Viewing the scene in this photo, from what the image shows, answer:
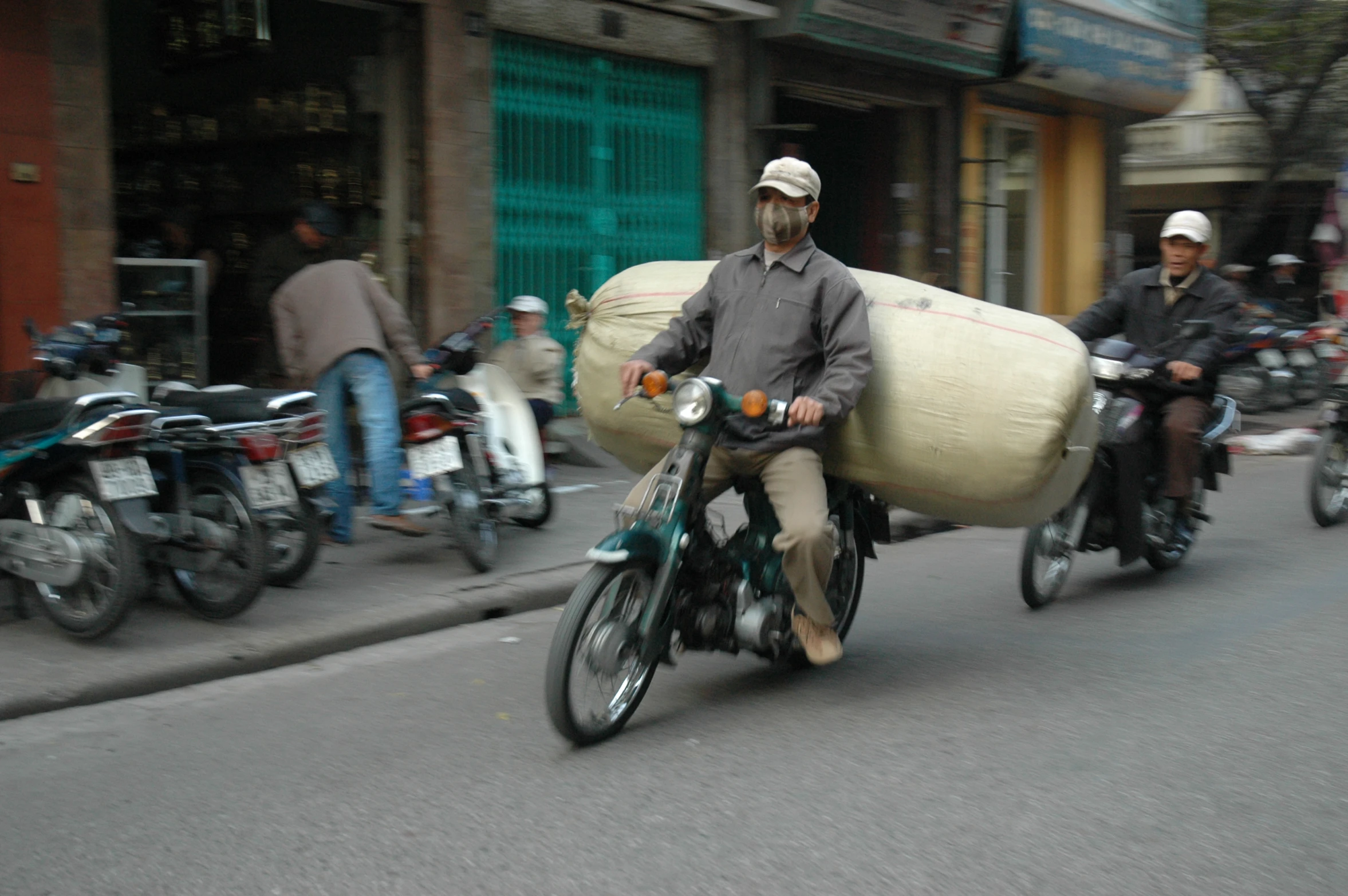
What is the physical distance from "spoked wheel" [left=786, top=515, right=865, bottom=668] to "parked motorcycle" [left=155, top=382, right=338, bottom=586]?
7.26ft

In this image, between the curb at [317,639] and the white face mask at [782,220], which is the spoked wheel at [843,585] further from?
the curb at [317,639]

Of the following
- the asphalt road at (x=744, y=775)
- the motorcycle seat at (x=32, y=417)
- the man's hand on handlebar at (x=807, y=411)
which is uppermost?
the man's hand on handlebar at (x=807, y=411)

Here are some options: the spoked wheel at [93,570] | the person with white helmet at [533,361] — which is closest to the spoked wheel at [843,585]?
the spoked wheel at [93,570]

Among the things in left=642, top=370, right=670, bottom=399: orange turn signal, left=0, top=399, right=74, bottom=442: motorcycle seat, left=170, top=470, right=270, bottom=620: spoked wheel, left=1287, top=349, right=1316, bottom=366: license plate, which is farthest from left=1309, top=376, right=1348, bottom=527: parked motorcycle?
left=1287, top=349, right=1316, bottom=366: license plate

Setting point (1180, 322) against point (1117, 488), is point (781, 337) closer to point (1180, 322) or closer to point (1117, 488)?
point (1117, 488)

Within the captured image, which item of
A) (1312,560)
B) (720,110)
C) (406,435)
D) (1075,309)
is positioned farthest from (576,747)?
(1075,309)

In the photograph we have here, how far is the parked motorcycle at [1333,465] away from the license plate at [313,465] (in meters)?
5.79

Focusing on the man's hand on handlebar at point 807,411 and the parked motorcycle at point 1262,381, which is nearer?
the man's hand on handlebar at point 807,411

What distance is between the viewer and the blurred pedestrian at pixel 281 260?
6805 mm

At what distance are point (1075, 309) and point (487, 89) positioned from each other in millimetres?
10051

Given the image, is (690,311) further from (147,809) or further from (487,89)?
(487,89)

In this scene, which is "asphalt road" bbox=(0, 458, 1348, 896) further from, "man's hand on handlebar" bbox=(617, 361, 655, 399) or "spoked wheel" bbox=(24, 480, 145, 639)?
"man's hand on handlebar" bbox=(617, 361, 655, 399)

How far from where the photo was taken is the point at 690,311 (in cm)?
471

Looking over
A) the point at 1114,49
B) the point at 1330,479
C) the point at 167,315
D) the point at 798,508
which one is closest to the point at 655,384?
the point at 798,508
